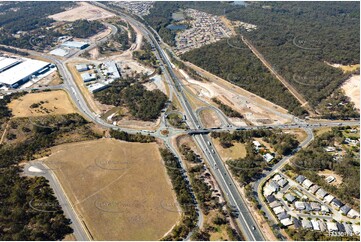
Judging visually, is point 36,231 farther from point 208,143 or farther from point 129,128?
point 208,143

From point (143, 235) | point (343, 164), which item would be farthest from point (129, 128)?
point (343, 164)

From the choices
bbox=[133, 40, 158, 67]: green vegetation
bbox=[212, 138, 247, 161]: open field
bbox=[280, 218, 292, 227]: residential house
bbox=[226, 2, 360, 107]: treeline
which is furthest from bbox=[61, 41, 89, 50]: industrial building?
bbox=[280, 218, 292, 227]: residential house

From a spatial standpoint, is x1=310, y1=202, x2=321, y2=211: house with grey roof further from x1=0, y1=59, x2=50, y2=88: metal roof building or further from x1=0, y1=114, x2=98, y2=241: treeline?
x1=0, y1=59, x2=50, y2=88: metal roof building

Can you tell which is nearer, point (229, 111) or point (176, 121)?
point (176, 121)

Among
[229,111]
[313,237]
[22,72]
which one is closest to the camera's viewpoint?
[313,237]

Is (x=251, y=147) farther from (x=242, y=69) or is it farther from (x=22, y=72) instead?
(x=22, y=72)

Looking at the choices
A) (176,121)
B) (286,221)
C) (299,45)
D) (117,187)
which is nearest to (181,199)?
(117,187)

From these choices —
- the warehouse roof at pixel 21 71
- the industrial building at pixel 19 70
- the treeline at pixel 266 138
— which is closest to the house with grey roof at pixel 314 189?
the treeline at pixel 266 138
